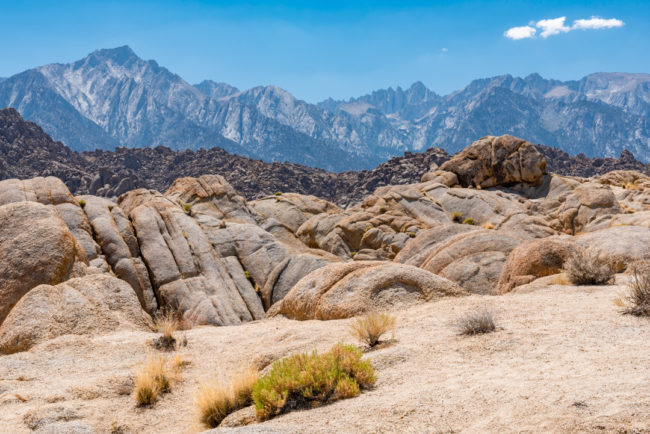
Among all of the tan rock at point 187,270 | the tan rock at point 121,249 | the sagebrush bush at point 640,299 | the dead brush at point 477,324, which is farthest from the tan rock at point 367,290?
the tan rock at point 121,249

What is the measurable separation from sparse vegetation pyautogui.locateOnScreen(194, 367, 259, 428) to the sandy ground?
417 mm

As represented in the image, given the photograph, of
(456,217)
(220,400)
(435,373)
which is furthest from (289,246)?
(435,373)

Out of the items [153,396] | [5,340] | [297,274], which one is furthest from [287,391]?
[297,274]

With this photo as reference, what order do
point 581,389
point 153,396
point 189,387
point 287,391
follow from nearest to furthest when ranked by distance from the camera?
1. point 581,389
2. point 287,391
3. point 153,396
4. point 189,387

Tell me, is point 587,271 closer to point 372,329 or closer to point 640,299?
point 640,299

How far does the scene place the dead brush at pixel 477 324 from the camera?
10.4m

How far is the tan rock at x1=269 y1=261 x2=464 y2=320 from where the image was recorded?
1486cm

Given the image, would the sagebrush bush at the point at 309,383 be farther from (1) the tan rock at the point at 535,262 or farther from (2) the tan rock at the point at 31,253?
(2) the tan rock at the point at 31,253

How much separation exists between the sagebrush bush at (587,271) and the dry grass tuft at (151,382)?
40.5ft

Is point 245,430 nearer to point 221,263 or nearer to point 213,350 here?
point 213,350

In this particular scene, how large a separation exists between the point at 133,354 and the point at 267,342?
11.7 ft

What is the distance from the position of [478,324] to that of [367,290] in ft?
17.0

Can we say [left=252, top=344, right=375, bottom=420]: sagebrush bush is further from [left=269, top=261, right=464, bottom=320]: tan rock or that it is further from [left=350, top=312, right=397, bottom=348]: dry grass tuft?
[left=269, top=261, right=464, bottom=320]: tan rock

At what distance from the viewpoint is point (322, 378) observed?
27.2 ft
